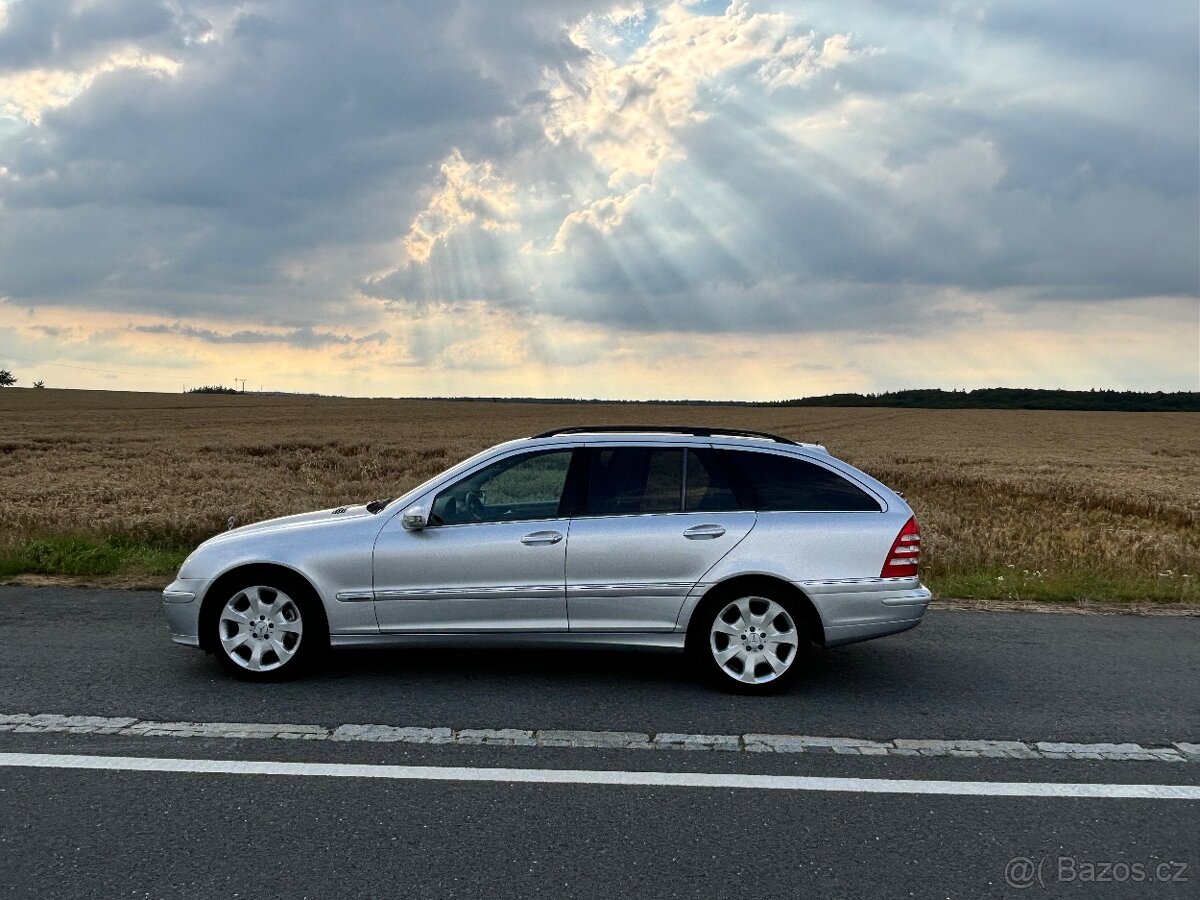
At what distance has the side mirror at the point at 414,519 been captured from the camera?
19.1 feet

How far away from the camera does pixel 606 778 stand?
4.36 meters

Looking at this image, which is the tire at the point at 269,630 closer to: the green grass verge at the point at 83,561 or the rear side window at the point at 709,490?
the rear side window at the point at 709,490

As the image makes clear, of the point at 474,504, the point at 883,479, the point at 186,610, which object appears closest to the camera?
the point at 186,610

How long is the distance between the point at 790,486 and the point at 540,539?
1.50 metres

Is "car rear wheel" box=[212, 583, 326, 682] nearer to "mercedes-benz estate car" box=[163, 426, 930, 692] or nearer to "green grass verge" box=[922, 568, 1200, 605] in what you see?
"mercedes-benz estate car" box=[163, 426, 930, 692]

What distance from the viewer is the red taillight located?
586 centimetres

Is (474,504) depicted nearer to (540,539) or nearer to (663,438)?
(540,539)

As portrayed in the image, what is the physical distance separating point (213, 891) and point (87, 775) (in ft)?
4.32

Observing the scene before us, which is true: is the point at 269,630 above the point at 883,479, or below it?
below

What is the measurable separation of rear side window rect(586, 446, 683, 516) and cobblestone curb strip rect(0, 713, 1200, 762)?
143 centimetres

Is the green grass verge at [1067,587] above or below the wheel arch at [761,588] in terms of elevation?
below

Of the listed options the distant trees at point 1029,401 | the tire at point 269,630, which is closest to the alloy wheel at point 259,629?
the tire at point 269,630

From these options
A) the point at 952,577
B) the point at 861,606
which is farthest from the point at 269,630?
the point at 952,577

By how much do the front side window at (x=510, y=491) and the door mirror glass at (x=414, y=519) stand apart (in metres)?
0.15
